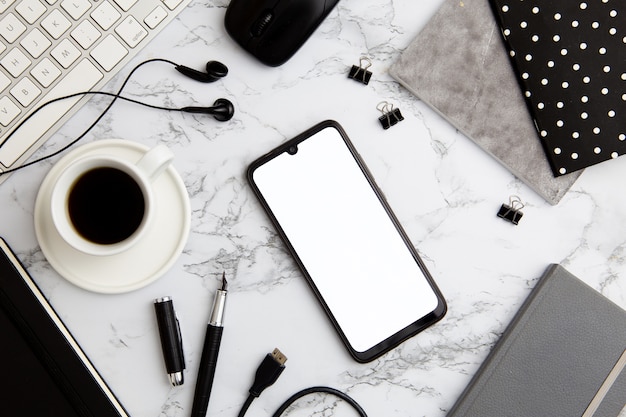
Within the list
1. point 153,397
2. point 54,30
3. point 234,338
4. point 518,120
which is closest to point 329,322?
point 234,338

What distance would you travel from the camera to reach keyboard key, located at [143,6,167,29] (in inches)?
22.2

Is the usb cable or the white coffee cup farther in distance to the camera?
the usb cable

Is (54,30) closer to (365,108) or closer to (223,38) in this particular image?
(223,38)

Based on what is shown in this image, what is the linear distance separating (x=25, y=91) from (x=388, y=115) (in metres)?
0.38

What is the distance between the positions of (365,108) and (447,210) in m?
0.15

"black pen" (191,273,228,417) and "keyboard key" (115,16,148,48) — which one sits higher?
"keyboard key" (115,16,148,48)

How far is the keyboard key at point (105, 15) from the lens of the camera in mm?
550

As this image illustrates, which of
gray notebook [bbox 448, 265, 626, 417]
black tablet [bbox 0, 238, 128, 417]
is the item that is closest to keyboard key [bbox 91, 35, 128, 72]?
black tablet [bbox 0, 238, 128, 417]

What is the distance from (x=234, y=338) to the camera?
604 millimetres

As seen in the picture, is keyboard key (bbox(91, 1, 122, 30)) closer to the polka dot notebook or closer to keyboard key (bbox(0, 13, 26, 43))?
keyboard key (bbox(0, 13, 26, 43))

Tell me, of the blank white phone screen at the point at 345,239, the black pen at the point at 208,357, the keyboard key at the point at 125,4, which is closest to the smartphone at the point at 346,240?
the blank white phone screen at the point at 345,239

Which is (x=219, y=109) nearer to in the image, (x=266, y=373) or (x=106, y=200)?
(x=106, y=200)

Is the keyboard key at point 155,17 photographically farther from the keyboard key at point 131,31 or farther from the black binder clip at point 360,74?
the black binder clip at point 360,74

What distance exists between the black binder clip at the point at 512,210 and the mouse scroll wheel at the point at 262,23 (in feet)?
1.10
